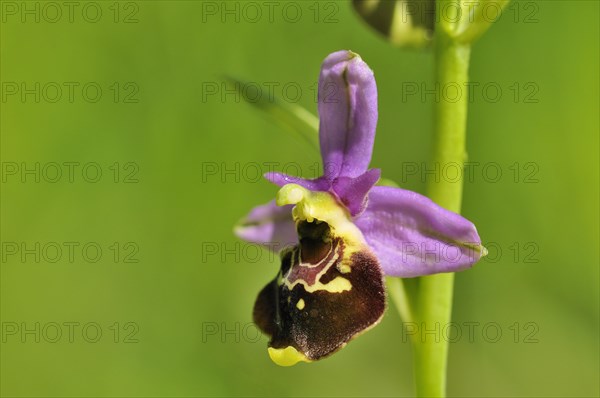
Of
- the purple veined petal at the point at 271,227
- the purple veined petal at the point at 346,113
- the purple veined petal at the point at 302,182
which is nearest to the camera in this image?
the purple veined petal at the point at 346,113

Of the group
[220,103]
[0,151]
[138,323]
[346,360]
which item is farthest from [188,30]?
[346,360]

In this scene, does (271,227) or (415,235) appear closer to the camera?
(415,235)

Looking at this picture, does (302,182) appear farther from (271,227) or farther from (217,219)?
(217,219)

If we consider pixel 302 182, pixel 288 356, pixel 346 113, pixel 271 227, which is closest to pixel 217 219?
pixel 271 227

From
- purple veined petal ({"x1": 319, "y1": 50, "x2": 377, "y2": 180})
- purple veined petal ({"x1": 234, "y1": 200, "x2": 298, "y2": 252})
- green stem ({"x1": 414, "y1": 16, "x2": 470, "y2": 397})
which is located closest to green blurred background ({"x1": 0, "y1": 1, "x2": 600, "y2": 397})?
purple veined petal ({"x1": 234, "y1": 200, "x2": 298, "y2": 252})

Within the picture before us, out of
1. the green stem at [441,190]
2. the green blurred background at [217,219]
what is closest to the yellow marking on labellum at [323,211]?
the green stem at [441,190]

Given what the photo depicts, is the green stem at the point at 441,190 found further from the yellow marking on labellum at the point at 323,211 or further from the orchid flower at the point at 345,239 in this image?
the yellow marking on labellum at the point at 323,211
